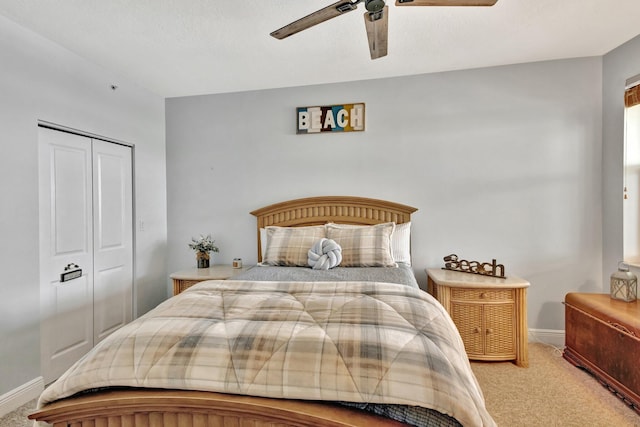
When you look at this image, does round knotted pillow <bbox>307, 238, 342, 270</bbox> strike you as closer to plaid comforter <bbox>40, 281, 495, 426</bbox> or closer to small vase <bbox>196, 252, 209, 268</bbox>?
plaid comforter <bbox>40, 281, 495, 426</bbox>

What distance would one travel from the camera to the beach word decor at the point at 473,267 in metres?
2.64

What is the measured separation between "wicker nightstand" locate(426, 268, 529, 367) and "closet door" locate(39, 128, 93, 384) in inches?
117

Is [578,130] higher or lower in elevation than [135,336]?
higher

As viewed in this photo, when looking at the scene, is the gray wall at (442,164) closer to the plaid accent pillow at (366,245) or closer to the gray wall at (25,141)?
the plaid accent pillow at (366,245)

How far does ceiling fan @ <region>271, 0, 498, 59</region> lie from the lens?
1474 millimetres

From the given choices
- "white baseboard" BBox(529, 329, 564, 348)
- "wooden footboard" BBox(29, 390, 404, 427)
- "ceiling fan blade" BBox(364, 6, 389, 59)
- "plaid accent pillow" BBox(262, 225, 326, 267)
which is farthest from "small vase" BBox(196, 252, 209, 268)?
"white baseboard" BBox(529, 329, 564, 348)

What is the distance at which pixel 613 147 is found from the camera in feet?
8.66

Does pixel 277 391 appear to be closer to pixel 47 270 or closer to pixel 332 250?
pixel 332 250

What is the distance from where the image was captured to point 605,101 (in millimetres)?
2701

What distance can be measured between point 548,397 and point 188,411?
226cm

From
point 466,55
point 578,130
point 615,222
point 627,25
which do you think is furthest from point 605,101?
point 466,55

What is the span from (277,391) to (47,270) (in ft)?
7.60

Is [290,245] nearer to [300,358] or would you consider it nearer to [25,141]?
[300,358]

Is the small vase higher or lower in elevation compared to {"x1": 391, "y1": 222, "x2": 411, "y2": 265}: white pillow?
lower
